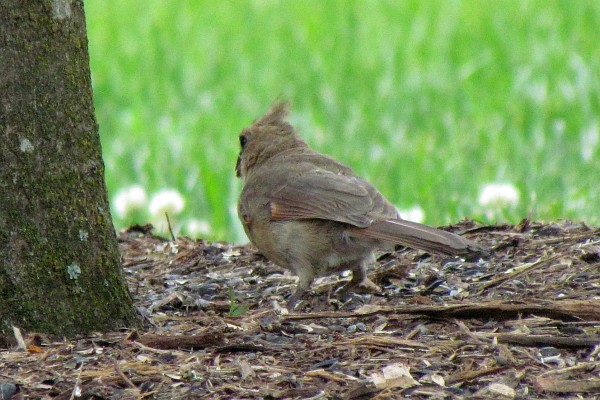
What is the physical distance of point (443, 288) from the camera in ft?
16.2

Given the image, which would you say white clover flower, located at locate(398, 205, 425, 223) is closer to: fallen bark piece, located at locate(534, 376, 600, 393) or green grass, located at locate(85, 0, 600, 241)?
green grass, located at locate(85, 0, 600, 241)

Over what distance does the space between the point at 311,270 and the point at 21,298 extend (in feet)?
5.25

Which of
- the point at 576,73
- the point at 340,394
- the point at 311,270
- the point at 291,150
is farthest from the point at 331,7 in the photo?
the point at 340,394

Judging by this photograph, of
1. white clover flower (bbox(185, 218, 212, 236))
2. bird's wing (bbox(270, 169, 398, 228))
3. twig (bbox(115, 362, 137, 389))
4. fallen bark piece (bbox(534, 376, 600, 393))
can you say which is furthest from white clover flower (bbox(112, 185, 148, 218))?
fallen bark piece (bbox(534, 376, 600, 393))

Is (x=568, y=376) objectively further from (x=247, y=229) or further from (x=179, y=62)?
(x=179, y=62)

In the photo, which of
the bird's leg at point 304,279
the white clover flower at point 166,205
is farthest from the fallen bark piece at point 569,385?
the white clover flower at point 166,205

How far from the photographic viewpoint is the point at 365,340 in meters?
3.91

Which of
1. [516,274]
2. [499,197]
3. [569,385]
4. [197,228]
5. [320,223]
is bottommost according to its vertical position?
[569,385]

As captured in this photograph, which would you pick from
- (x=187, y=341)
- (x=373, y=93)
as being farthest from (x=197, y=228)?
(x=187, y=341)

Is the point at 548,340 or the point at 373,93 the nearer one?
the point at 548,340

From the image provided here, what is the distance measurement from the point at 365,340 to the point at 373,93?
612 centimetres

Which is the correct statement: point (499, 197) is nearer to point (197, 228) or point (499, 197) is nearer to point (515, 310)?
point (197, 228)

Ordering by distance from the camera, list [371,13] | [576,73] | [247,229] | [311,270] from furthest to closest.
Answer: [371,13] < [576,73] < [247,229] < [311,270]

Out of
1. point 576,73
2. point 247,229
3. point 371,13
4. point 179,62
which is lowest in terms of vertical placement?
point 247,229
